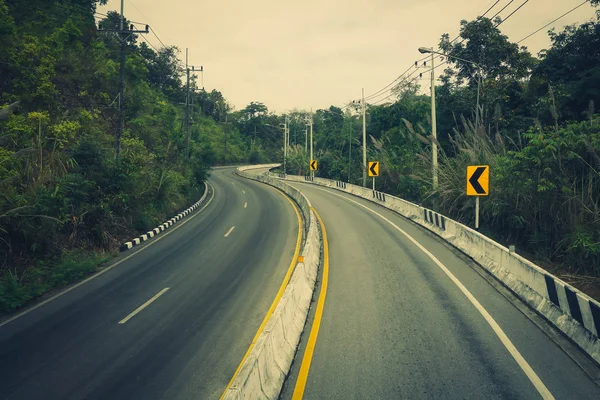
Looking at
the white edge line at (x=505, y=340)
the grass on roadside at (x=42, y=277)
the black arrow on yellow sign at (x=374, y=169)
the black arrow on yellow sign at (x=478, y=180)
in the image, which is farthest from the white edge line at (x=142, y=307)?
the black arrow on yellow sign at (x=374, y=169)

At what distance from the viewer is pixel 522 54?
103 feet

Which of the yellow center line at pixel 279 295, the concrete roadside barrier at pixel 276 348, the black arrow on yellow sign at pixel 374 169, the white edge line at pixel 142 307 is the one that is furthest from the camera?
the black arrow on yellow sign at pixel 374 169

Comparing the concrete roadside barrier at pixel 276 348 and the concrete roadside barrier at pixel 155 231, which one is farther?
the concrete roadside barrier at pixel 155 231

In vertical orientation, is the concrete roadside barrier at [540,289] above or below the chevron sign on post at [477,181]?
below

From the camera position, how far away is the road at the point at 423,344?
5363 mm

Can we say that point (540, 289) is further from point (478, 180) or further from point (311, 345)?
point (478, 180)

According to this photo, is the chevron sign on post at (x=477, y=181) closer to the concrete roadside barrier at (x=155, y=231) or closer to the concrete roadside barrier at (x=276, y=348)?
the concrete roadside barrier at (x=276, y=348)

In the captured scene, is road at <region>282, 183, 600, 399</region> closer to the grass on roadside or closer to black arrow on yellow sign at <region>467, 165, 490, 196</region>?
black arrow on yellow sign at <region>467, 165, 490, 196</region>

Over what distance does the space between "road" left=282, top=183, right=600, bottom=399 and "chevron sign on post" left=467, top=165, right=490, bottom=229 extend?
298 cm

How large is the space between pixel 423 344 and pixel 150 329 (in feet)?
18.8

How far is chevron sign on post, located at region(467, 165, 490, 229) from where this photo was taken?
516 inches

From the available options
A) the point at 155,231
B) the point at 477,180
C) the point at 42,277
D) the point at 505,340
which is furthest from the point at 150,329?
the point at 155,231

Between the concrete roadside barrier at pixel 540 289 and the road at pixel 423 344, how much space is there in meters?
0.38

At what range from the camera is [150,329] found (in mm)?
8102
